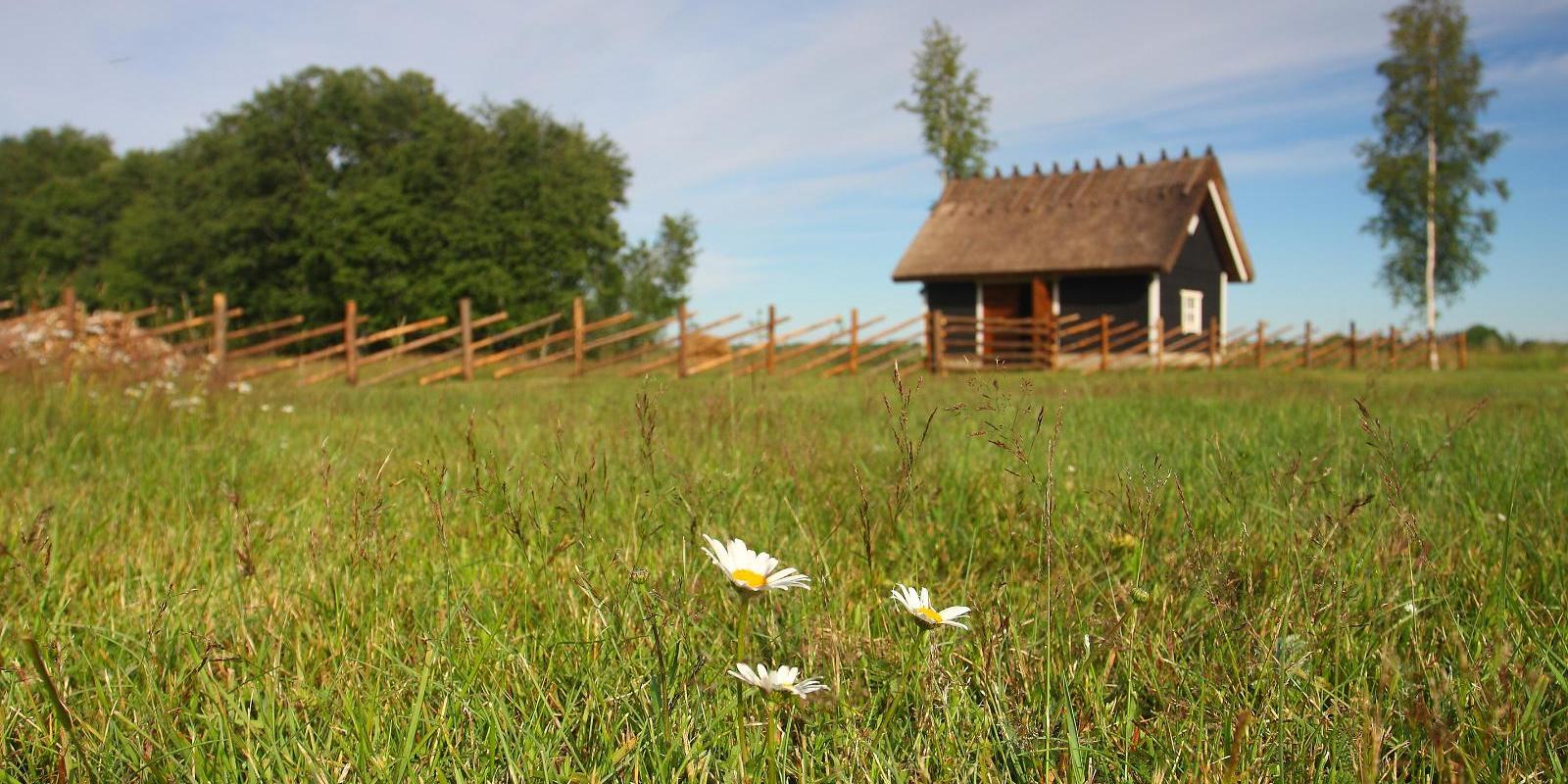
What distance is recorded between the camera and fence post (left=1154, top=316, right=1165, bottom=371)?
66.4 ft

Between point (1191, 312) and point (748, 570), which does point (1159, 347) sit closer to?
point (1191, 312)

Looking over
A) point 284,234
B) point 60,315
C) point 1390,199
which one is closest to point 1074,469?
point 60,315

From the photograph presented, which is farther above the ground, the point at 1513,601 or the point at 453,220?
the point at 453,220

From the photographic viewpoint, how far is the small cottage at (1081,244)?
70.7ft

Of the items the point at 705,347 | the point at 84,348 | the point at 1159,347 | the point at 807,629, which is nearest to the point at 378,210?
the point at 705,347

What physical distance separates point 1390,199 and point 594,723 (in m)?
31.1

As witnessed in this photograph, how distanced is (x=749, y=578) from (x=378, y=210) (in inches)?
1222

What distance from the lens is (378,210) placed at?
29.2m

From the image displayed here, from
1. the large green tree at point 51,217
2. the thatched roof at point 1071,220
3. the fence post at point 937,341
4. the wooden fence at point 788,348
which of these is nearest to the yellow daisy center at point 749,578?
the wooden fence at point 788,348

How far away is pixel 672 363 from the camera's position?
59.7 ft

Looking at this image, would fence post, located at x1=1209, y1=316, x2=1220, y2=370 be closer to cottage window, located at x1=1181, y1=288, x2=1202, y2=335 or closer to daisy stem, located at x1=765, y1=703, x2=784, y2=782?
cottage window, located at x1=1181, y1=288, x2=1202, y2=335

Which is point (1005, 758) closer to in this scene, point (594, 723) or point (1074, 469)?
point (594, 723)

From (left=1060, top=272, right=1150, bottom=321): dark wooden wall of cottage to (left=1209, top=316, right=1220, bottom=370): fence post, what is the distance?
2.23 m

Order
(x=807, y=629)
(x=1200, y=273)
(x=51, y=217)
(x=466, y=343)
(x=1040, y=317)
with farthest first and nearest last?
(x=51, y=217) → (x=1200, y=273) → (x=1040, y=317) → (x=466, y=343) → (x=807, y=629)
